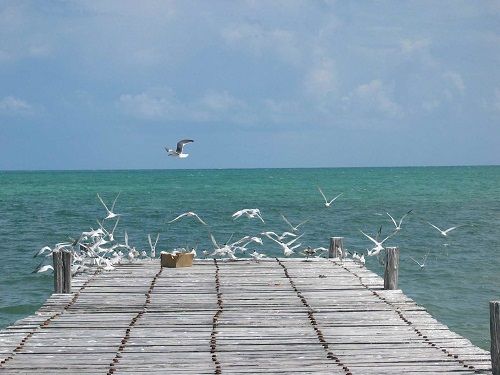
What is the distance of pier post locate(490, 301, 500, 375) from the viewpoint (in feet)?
31.9

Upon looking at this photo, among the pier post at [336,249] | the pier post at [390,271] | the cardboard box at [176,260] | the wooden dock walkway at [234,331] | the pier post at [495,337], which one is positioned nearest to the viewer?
the pier post at [495,337]

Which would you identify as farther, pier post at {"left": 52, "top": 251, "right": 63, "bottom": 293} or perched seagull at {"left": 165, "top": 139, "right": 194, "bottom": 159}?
perched seagull at {"left": 165, "top": 139, "right": 194, "bottom": 159}

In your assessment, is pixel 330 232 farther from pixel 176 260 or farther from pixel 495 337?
pixel 495 337

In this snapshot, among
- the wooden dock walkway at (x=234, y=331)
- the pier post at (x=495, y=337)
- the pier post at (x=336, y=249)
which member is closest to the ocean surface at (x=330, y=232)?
the pier post at (x=336, y=249)

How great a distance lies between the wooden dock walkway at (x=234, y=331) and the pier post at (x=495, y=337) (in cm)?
27

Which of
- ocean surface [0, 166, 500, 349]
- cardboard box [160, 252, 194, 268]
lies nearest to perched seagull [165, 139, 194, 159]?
cardboard box [160, 252, 194, 268]

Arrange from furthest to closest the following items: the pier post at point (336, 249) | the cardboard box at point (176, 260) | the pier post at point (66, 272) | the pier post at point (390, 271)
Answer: the pier post at point (336, 249), the cardboard box at point (176, 260), the pier post at point (390, 271), the pier post at point (66, 272)

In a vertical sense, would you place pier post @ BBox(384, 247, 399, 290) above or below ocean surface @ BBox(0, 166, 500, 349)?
above

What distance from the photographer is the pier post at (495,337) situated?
9.73 metres

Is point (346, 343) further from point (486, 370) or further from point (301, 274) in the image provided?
point (301, 274)

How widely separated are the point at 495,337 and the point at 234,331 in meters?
3.47

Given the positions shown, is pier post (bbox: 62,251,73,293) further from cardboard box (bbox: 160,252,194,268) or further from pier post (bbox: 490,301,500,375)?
pier post (bbox: 490,301,500,375)

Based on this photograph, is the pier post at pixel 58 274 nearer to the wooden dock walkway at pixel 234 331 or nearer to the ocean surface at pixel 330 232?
the wooden dock walkway at pixel 234 331

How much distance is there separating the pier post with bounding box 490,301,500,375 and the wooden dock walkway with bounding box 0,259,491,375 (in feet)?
0.89
